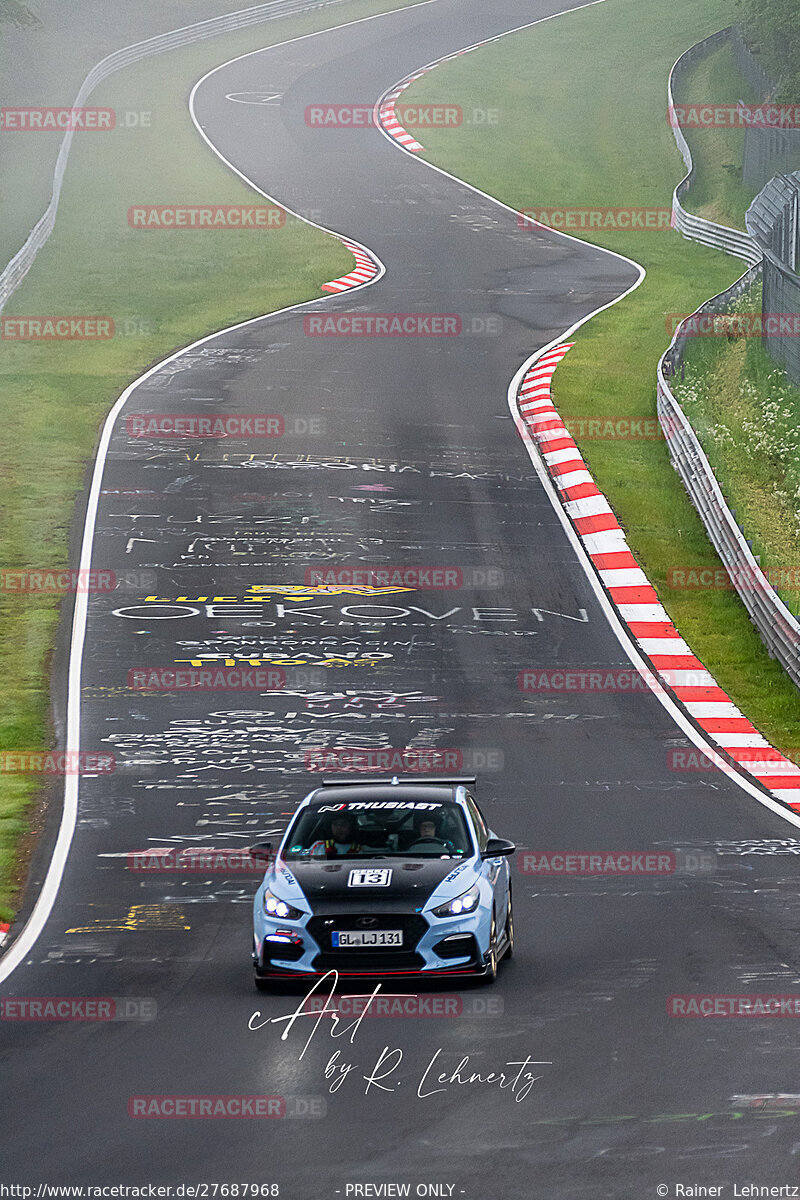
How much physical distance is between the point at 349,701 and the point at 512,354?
776 inches

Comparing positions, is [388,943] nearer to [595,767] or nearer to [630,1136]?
[630,1136]

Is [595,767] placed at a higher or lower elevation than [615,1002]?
lower

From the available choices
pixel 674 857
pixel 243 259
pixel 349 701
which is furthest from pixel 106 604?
pixel 243 259

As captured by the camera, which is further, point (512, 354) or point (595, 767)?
point (512, 354)

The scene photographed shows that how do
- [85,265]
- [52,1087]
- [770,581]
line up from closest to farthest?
[52,1087], [770,581], [85,265]

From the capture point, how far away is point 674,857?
1594 cm
